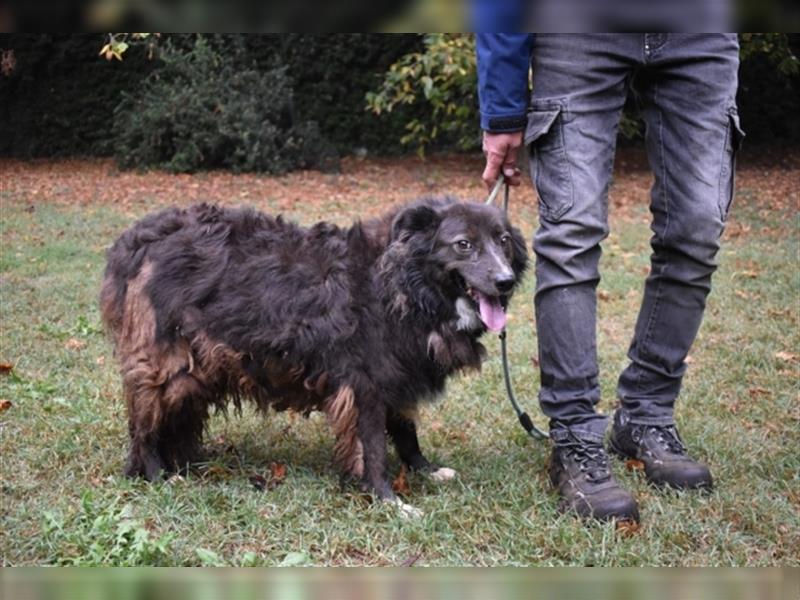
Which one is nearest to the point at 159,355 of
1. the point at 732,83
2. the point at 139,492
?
the point at 139,492

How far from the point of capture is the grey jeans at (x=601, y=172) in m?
2.94

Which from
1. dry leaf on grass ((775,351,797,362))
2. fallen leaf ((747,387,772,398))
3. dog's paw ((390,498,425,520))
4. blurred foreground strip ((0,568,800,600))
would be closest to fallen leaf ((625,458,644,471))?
dog's paw ((390,498,425,520))

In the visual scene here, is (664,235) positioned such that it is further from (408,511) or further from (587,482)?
(408,511)

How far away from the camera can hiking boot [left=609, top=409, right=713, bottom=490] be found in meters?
3.25

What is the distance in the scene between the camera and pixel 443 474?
3.52 metres

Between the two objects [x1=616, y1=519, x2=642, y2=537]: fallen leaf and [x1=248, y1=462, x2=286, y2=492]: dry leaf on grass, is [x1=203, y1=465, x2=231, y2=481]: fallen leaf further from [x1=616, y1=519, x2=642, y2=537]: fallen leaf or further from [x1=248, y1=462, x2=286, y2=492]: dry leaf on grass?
[x1=616, y1=519, x2=642, y2=537]: fallen leaf

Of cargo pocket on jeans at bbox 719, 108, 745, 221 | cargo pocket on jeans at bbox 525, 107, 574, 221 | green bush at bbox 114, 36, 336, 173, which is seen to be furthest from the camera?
green bush at bbox 114, 36, 336, 173

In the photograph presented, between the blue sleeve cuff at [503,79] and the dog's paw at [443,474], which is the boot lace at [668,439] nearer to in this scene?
the dog's paw at [443,474]

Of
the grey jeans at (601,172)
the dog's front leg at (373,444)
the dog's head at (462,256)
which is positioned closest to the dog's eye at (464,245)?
the dog's head at (462,256)

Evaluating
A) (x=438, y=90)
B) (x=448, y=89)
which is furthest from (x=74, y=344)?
(x=448, y=89)

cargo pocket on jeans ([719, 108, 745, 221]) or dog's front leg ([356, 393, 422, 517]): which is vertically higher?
cargo pocket on jeans ([719, 108, 745, 221])

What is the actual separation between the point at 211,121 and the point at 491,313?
12.1 meters

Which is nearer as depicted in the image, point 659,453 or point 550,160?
point 550,160

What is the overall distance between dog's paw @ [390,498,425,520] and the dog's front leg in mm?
98
